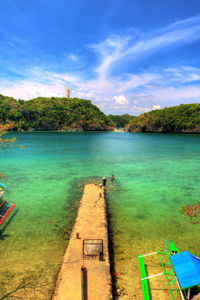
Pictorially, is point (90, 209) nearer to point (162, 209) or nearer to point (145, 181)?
point (162, 209)

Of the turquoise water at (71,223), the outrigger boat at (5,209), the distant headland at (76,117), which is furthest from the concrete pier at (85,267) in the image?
the distant headland at (76,117)

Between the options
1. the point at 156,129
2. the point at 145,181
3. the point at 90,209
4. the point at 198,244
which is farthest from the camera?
the point at 156,129

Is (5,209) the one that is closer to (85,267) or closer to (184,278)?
(85,267)

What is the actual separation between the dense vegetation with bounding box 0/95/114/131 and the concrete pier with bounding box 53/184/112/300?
127483mm

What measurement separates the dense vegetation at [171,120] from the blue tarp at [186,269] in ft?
474

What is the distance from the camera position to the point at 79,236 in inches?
370

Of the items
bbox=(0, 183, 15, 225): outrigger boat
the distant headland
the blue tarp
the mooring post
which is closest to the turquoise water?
bbox=(0, 183, 15, 225): outrigger boat

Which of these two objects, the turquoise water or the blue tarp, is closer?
the blue tarp

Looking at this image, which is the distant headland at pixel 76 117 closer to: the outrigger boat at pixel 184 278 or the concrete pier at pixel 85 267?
the concrete pier at pixel 85 267

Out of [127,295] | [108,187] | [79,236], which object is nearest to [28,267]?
[79,236]

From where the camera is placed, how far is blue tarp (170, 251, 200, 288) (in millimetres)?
6039

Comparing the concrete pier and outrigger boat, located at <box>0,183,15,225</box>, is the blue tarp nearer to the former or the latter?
the concrete pier

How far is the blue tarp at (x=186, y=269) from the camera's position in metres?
6.04

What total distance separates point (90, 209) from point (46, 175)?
40.5 feet
